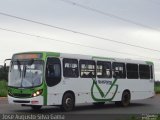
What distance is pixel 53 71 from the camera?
22656 millimetres

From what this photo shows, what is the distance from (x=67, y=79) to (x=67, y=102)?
3.37 feet

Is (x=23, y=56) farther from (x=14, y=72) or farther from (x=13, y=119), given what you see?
(x=13, y=119)

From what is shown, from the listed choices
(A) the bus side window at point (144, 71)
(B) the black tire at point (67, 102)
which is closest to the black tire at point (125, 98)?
(A) the bus side window at point (144, 71)

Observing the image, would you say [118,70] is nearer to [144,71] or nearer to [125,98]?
[125,98]

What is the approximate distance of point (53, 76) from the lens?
74.2ft

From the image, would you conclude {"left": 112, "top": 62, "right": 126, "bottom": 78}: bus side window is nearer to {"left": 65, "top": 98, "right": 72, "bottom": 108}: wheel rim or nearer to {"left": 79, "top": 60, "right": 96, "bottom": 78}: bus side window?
{"left": 79, "top": 60, "right": 96, "bottom": 78}: bus side window

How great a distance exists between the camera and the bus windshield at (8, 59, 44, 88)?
2206 centimetres

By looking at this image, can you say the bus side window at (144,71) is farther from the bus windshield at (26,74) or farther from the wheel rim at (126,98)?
the bus windshield at (26,74)

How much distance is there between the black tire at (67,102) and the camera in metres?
23.1

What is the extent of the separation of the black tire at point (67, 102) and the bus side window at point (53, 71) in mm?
966

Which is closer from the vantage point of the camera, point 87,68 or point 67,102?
point 67,102

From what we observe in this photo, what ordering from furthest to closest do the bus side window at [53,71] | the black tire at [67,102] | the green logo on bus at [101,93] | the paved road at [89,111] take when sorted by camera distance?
the green logo on bus at [101,93] → the black tire at [67,102] → the bus side window at [53,71] → the paved road at [89,111]

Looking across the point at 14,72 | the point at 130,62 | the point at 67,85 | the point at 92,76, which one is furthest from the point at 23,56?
the point at 130,62

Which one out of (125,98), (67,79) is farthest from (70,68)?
(125,98)
